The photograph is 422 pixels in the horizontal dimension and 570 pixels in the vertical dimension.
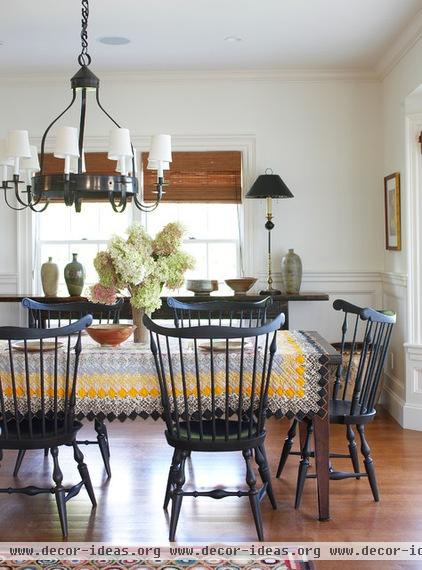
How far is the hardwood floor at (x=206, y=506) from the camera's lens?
340 cm

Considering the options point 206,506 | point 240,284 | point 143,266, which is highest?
point 143,266

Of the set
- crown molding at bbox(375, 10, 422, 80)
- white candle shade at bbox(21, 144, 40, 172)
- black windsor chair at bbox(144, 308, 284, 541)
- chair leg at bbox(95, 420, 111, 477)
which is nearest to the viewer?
black windsor chair at bbox(144, 308, 284, 541)

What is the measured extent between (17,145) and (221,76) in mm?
3080

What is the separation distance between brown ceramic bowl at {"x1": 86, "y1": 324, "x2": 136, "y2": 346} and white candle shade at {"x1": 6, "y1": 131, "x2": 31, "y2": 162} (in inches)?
37.5

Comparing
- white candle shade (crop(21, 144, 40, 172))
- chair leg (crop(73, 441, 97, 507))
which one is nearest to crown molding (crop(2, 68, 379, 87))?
white candle shade (crop(21, 144, 40, 172))

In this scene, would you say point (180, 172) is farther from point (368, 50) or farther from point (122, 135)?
point (122, 135)

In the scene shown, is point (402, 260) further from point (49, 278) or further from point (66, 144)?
point (66, 144)

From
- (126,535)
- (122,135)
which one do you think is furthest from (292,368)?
(122,135)

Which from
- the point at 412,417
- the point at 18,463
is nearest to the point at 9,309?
the point at 18,463

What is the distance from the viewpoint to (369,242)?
639 centimetres

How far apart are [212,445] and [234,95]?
3911mm

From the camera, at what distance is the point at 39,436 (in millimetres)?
3354

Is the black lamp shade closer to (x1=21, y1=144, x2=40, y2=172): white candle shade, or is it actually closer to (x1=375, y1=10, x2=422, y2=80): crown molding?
(x1=375, y1=10, x2=422, y2=80): crown molding

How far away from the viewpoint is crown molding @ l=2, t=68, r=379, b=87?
20.6 feet
